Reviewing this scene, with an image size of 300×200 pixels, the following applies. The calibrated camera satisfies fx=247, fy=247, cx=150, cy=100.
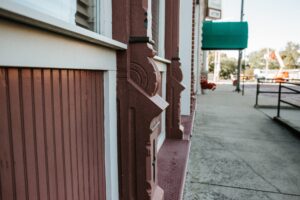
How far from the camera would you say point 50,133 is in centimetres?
92

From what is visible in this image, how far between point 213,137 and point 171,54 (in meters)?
1.56

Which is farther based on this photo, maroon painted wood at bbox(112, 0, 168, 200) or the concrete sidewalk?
the concrete sidewalk

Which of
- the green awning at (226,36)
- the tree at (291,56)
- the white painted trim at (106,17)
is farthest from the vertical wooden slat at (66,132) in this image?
the tree at (291,56)

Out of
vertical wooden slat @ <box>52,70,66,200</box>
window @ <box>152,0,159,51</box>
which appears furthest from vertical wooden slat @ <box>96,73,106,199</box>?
window @ <box>152,0,159,51</box>

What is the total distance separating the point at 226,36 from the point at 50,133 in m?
10.4

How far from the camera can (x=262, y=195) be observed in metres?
2.23

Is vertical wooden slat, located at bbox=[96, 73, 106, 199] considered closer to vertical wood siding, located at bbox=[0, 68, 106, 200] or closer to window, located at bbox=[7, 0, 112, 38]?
vertical wood siding, located at bbox=[0, 68, 106, 200]

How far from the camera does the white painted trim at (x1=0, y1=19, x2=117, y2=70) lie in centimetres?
67

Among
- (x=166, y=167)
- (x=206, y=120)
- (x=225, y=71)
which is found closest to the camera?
(x=166, y=167)

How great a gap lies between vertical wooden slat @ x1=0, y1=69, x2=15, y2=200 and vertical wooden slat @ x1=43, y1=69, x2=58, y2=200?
0.55 feet

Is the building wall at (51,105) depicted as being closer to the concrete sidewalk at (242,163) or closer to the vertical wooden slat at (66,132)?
the vertical wooden slat at (66,132)

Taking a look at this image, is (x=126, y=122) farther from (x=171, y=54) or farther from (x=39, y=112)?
(x=171, y=54)

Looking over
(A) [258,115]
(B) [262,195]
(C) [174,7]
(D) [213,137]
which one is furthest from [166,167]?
(A) [258,115]

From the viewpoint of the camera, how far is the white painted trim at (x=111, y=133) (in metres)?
1.37
